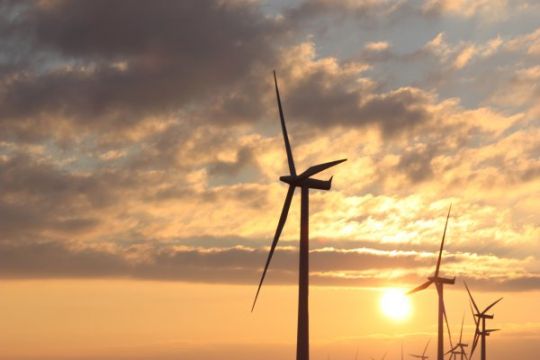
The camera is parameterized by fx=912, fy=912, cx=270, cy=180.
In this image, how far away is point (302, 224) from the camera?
106 meters

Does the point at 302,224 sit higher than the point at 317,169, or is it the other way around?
the point at 317,169

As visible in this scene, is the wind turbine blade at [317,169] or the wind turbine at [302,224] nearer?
the wind turbine at [302,224]

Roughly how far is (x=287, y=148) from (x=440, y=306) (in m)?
85.1

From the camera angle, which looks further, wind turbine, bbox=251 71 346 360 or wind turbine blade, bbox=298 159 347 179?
wind turbine blade, bbox=298 159 347 179

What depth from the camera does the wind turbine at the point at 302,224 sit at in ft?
326

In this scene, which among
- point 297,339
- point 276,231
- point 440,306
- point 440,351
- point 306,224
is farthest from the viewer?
point 440,306

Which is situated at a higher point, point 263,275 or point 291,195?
point 291,195

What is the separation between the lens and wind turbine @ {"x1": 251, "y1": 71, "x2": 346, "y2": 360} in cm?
9931

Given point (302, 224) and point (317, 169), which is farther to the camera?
point (317, 169)

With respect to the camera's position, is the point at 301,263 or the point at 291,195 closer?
the point at 301,263

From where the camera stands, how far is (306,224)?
106312mm

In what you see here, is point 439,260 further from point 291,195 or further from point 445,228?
point 291,195

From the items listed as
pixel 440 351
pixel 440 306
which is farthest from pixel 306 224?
pixel 440 306

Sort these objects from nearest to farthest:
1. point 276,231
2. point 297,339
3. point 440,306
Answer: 1. point 297,339
2. point 276,231
3. point 440,306
